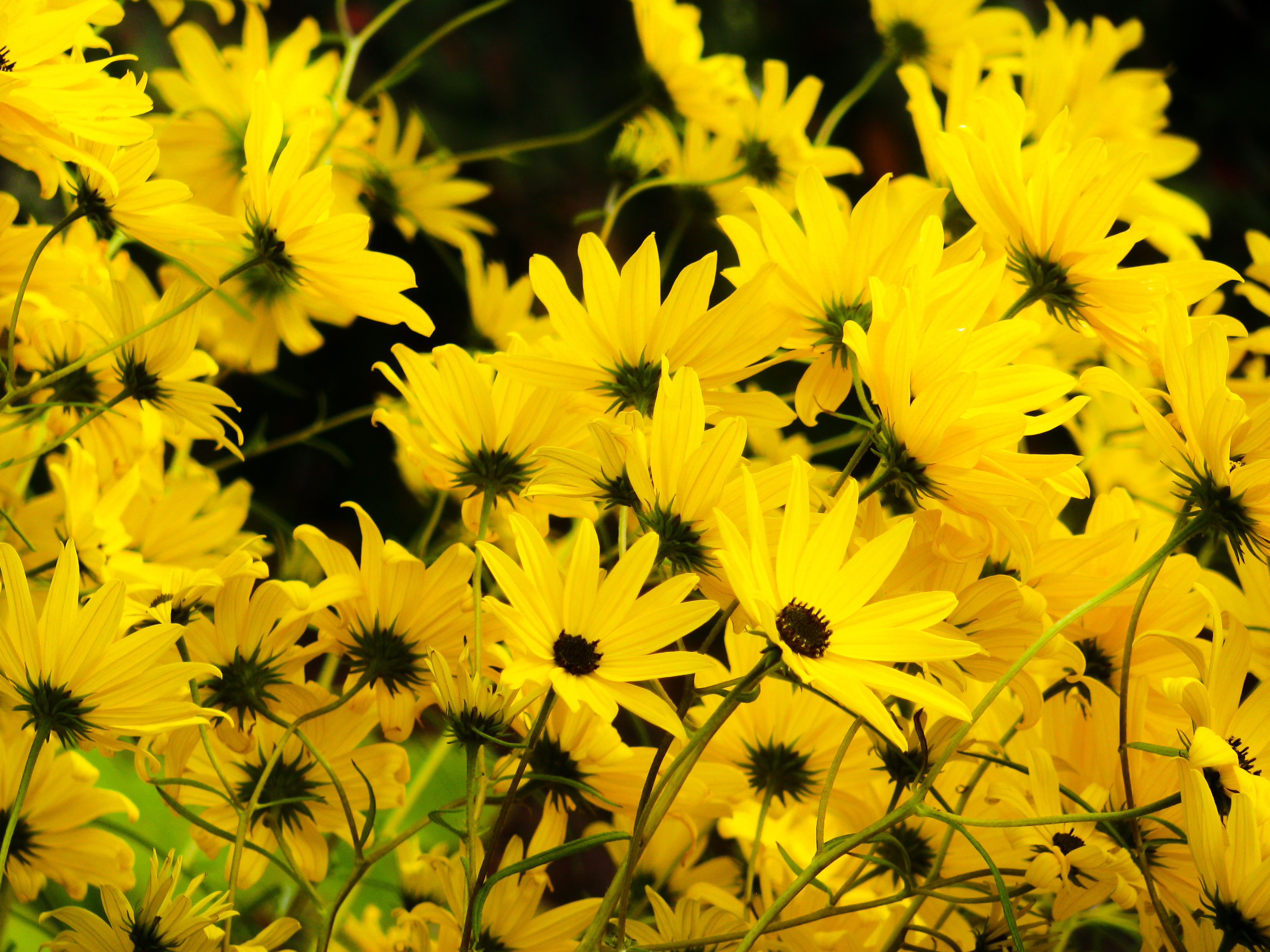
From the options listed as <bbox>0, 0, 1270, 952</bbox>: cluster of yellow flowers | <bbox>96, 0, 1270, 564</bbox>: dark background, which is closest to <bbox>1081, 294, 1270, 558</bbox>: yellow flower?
<bbox>0, 0, 1270, 952</bbox>: cluster of yellow flowers

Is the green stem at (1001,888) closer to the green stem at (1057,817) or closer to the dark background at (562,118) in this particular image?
the green stem at (1057,817)

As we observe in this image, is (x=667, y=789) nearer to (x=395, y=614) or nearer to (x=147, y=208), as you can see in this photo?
(x=395, y=614)

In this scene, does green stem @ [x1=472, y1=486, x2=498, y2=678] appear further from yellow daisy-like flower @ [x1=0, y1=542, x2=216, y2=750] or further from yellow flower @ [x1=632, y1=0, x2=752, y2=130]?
yellow flower @ [x1=632, y1=0, x2=752, y2=130]

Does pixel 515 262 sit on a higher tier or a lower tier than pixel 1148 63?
lower

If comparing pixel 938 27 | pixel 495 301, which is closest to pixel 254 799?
pixel 495 301

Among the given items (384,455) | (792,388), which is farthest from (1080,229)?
(384,455)

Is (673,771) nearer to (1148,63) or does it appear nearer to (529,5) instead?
(529,5)
